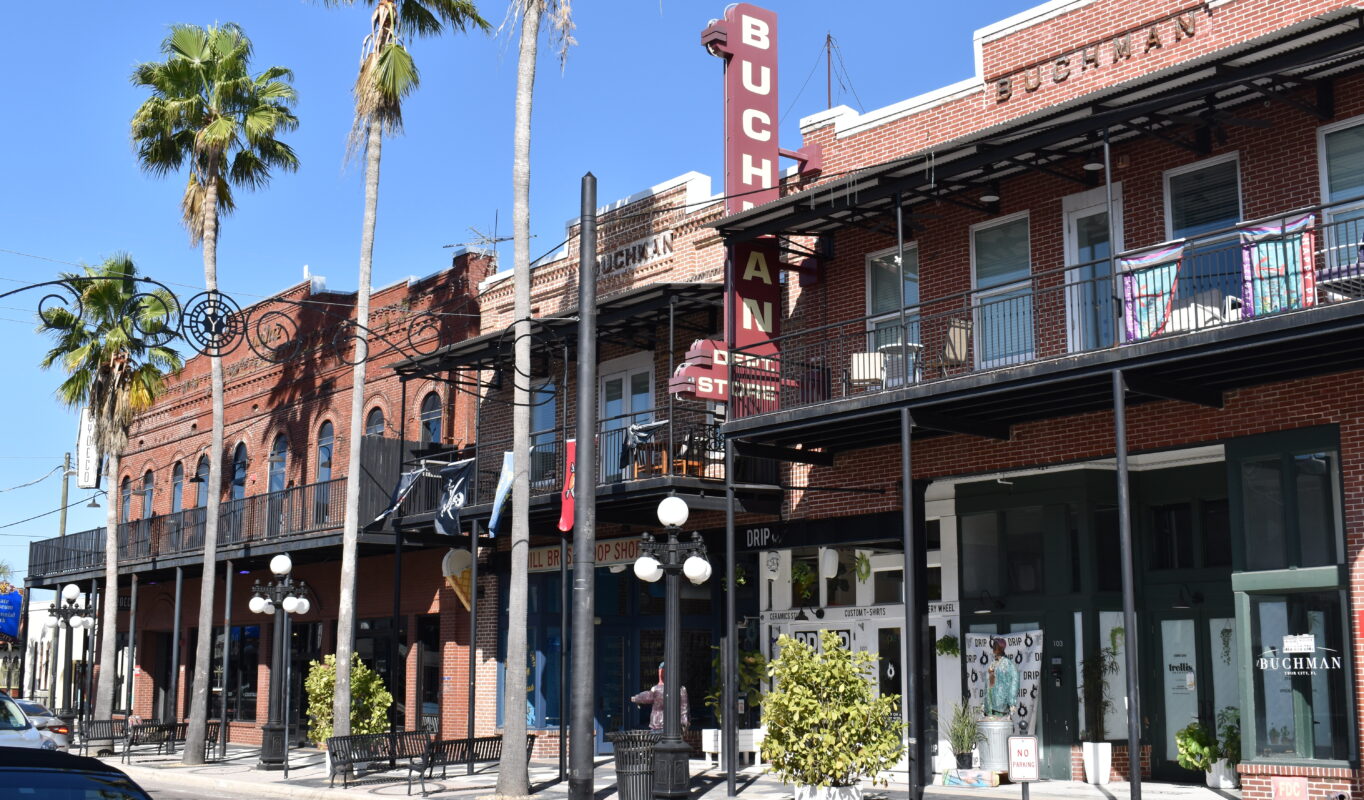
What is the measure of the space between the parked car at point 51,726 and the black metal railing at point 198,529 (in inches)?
230

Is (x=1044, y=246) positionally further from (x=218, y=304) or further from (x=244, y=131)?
(x=244, y=131)

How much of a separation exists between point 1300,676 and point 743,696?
908cm

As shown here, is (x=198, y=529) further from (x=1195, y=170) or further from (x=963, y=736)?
(x=1195, y=170)

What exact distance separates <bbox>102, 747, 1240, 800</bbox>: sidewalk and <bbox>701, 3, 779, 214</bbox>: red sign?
824cm

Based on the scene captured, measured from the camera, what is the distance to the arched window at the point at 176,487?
38875 millimetres

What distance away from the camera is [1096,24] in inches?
692

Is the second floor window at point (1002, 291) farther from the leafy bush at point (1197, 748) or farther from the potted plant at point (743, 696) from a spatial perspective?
the potted plant at point (743, 696)

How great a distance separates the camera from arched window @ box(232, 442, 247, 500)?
35156 millimetres

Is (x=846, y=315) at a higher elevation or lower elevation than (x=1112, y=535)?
higher

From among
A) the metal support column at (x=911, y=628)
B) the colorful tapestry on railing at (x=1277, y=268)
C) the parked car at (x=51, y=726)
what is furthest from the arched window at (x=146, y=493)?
the colorful tapestry on railing at (x=1277, y=268)

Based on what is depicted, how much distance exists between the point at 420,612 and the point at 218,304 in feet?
39.1

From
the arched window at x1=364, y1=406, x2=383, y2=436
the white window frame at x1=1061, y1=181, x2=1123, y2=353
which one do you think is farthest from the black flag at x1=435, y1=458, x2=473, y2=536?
the white window frame at x1=1061, y1=181, x2=1123, y2=353

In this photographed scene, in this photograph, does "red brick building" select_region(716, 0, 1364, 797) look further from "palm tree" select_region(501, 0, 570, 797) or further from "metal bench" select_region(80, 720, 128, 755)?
"metal bench" select_region(80, 720, 128, 755)

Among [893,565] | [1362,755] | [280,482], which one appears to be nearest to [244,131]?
[280,482]
